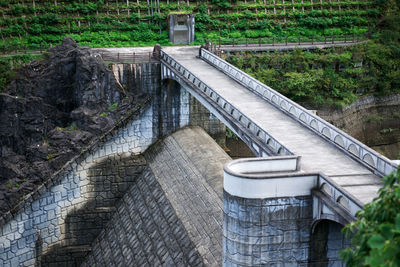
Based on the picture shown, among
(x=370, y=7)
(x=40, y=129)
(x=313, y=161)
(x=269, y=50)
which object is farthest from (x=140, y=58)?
(x=370, y=7)

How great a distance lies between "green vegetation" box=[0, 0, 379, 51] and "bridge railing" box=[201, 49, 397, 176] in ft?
48.7

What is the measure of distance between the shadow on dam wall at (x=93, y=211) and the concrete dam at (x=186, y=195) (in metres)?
0.06

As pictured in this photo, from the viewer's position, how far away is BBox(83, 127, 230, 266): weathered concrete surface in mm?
24594

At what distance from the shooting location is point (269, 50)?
1735 inches

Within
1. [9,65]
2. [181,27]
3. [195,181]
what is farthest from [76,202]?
[181,27]

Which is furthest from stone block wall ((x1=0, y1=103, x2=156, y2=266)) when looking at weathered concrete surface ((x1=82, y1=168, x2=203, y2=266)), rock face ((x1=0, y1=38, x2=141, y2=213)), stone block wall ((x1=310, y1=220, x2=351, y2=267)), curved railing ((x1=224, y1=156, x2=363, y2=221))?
stone block wall ((x1=310, y1=220, x2=351, y2=267))

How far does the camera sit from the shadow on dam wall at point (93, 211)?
32.2 metres

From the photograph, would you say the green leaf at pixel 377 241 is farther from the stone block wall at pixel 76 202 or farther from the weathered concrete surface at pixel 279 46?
the weathered concrete surface at pixel 279 46

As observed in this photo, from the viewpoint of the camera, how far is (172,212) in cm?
2780

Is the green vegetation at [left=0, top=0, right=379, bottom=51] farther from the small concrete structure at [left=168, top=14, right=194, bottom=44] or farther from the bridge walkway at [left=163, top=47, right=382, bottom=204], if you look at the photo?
the bridge walkway at [left=163, top=47, right=382, bottom=204]

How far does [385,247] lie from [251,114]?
15217mm

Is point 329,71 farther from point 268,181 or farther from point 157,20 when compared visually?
point 268,181

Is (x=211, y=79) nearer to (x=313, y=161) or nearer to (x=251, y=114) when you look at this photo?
(x=251, y=114)

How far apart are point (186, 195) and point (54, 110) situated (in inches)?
465
